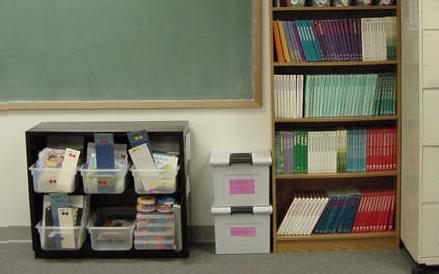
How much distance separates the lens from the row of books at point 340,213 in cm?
333

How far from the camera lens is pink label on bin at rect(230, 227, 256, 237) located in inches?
131

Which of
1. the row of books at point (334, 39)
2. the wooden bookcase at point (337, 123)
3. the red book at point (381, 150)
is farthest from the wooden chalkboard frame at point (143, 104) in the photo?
the red book at point (381, 150)

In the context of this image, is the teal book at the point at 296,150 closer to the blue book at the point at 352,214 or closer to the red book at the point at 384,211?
the blue book at the point at 352,214

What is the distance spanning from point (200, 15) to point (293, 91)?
0.71 m

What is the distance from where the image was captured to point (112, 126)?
10.9 feet

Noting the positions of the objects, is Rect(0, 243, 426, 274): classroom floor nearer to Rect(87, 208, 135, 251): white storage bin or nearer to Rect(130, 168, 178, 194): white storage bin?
Rect(87, 208, 135, 251): white storage bin

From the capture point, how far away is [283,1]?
3.23m

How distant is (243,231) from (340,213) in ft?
1.89

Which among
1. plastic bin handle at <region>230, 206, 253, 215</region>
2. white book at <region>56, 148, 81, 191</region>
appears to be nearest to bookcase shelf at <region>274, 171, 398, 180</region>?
plastic bin handle at <region>230, 206, 253, 215</region>

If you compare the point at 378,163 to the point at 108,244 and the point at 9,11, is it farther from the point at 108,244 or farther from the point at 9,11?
the point at 9,11

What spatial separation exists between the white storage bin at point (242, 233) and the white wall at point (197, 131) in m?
0.26

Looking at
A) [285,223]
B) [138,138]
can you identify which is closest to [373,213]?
[285,223]

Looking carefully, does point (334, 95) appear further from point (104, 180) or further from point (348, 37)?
point (104, 180)

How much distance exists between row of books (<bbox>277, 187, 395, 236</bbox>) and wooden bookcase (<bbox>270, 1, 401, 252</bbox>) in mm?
40
